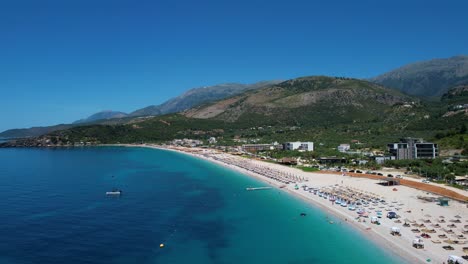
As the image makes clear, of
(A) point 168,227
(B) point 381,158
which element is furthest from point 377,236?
(B) point 381,158

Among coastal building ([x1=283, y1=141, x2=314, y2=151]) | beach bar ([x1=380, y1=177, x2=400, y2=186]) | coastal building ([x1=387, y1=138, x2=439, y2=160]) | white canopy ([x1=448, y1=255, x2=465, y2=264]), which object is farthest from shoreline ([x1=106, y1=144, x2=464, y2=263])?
coastal building ([x1=283, y1=141, x2=314, y2=151])

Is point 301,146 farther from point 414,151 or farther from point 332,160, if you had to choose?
point 414,151

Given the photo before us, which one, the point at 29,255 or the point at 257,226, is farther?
the point at 257,226

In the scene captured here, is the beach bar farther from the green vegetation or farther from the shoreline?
the shoreline

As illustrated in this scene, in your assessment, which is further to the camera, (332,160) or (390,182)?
(332,160)

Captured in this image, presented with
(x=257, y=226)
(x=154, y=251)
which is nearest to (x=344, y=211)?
(x=257, y=226)

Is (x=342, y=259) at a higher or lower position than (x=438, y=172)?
lower

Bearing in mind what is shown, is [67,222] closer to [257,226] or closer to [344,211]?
[257,226]

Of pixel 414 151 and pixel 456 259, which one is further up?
pixel 414 151

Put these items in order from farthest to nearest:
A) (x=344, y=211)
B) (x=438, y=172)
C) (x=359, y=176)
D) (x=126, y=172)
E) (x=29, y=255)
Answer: (x=126, y=172) < (x=359, y=176) < (x=438, y=172) < (x=344, y=211) < (x=29, y=255)
